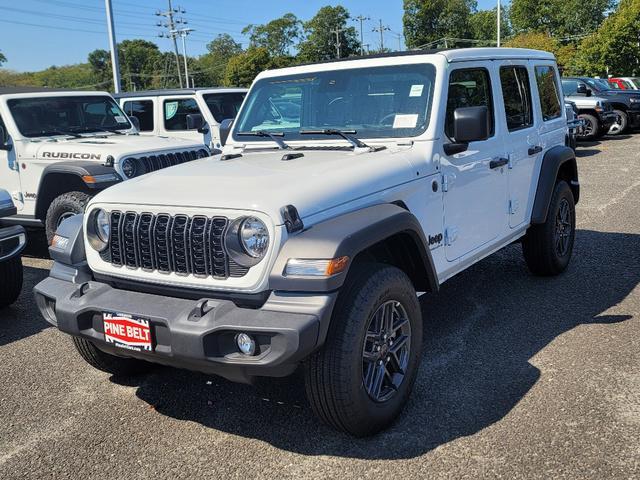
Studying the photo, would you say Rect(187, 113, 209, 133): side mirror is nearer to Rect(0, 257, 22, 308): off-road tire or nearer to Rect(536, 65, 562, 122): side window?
Rect(0, 257, 22, 308): off-road tire

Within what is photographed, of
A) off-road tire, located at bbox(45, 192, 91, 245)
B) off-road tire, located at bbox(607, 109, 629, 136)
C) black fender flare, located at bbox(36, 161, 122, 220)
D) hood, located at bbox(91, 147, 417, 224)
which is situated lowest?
off-road tire, located at bbox(607, 109, 629, 136)

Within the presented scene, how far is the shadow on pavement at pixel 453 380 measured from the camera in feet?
11.1

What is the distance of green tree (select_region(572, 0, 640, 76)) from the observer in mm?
35844

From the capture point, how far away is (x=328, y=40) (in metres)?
96.2

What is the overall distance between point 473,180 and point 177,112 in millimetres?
6895

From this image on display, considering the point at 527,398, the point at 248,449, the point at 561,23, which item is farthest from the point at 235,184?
the point at 561,23

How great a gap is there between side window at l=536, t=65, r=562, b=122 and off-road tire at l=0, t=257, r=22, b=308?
466 centimetres

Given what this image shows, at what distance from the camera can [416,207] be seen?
12.6 ft

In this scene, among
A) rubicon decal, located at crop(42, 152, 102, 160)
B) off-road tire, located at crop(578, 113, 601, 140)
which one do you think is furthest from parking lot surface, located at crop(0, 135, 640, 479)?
off-road tire, located at crop(578, 113, 601, 140)

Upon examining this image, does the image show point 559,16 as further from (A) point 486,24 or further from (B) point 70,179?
(B) point 70,179

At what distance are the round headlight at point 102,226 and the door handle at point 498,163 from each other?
264 cm

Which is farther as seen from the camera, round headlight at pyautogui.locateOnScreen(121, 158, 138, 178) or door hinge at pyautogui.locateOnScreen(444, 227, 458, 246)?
round headlight at pyautogui.locateOnScreen(121, 158, 138, 178)

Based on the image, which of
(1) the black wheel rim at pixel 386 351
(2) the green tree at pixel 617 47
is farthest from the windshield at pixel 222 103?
(2) the green tree at pixel 617 47

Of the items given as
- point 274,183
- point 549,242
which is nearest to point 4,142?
point 274,183
